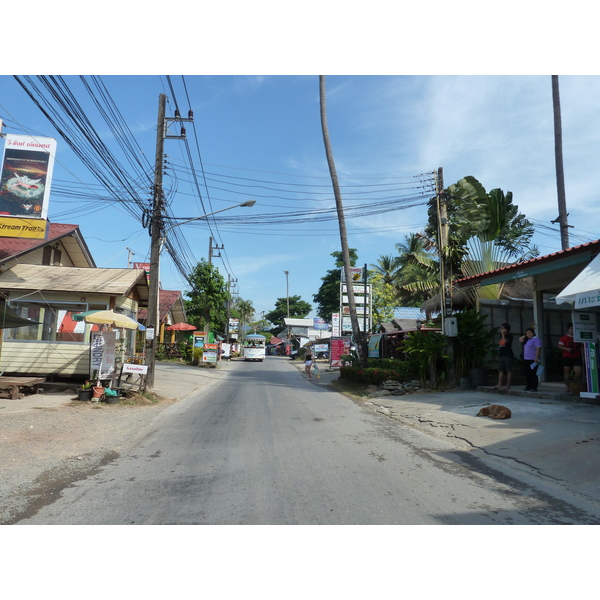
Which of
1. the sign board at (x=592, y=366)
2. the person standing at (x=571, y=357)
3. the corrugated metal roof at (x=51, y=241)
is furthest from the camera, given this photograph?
the corrugated metal roof at (x=51, y=241)

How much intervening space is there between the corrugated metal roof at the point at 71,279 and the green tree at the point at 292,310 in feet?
245

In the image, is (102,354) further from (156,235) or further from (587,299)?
(587,299)

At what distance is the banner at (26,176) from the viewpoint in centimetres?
1261

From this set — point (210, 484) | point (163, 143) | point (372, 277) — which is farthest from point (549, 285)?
point (372, 277)

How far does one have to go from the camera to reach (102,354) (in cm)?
1242

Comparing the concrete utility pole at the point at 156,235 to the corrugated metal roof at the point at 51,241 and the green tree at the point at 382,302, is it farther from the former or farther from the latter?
the green tree at the point at 382,302

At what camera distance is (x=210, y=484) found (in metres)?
5.36

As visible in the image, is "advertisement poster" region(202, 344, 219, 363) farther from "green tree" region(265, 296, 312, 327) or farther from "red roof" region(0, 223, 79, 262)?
"green tree" region(265, 296, 312, 327)

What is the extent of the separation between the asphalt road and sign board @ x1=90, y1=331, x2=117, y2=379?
437cm

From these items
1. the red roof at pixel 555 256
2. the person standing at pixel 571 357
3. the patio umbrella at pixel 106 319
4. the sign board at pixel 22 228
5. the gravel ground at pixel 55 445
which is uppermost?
the sign board at pixel 22 228

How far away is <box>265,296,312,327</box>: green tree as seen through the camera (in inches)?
3647

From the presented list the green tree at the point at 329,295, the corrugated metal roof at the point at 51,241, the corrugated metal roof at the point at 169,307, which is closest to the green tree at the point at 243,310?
the green tree at the point at 329,295

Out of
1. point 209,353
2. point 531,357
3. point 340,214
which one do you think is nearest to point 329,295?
point 209,353

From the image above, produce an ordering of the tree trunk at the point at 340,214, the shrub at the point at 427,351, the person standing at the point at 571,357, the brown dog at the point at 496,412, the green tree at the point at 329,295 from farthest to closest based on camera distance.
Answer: the green tree at the point at 329,295 → the tree trunk at the point at 340,214 → the shrub at the point at 427,351 → the person standing at the point at 571,357 → the brown dog at the point at 496,412
